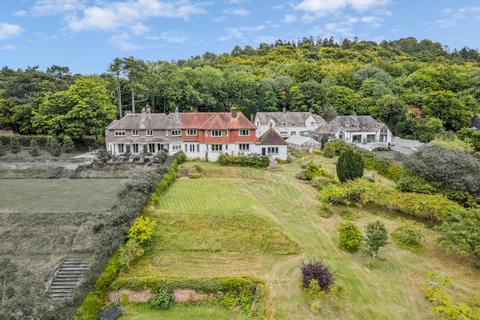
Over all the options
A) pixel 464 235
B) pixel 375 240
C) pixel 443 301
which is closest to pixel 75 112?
pixel 375 240

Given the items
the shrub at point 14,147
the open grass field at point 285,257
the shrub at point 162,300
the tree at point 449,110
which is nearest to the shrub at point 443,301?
the open grass field at point 285,257

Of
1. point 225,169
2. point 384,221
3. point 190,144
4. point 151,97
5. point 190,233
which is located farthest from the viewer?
point 151,97

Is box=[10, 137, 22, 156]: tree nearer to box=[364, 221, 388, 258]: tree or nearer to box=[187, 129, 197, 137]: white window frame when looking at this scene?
box=[187, 129, 197, 137]: white window frame

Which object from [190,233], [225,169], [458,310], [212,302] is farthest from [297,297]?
[225,169]

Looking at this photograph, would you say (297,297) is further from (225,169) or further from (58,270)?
(225,169)

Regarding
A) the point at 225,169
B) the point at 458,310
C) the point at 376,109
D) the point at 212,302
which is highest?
the point at 376,109

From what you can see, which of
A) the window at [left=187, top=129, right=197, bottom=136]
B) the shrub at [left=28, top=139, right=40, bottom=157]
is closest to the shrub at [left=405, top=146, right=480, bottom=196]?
the window at [left=187, top=129, right=197, bottom=136]
